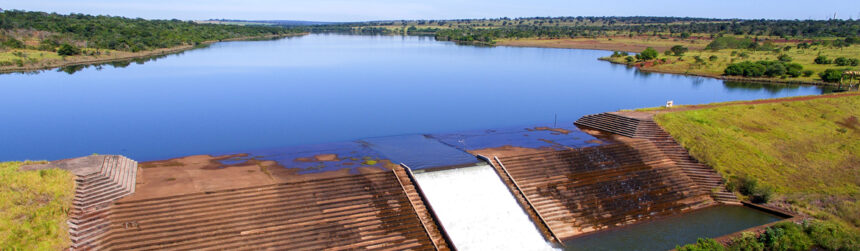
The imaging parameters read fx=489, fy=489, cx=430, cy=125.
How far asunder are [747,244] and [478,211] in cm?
1164

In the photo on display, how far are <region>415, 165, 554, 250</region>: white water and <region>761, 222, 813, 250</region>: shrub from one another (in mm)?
9416

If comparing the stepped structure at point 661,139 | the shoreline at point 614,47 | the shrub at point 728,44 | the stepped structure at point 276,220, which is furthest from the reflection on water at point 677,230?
the shrub at point 728,44

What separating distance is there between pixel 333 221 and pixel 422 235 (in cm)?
400

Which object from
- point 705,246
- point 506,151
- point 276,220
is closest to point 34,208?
point 276,220

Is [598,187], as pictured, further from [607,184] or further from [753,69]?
[753,69]

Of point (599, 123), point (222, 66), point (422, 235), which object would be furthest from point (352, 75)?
point (422, 235)

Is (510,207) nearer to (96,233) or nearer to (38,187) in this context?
(96,233)

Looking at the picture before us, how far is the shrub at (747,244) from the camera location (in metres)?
20.6

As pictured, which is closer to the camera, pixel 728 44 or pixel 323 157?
pixel 323 157

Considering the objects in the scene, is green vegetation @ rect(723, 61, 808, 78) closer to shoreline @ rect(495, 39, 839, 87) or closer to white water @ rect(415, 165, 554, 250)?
shoreline @ rect(495, 39, 839, 87)

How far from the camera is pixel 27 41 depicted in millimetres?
91938

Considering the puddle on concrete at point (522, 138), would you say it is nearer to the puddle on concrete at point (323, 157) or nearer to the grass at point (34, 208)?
the puddle on concrete at point (323, 157)

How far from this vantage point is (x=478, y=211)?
2397cm

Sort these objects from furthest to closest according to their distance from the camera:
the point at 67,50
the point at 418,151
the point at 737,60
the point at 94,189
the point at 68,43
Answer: the point at 68,43 < the point at 737,60 < the point at 67,50 < the point at 418,151 < the point at 94,189
